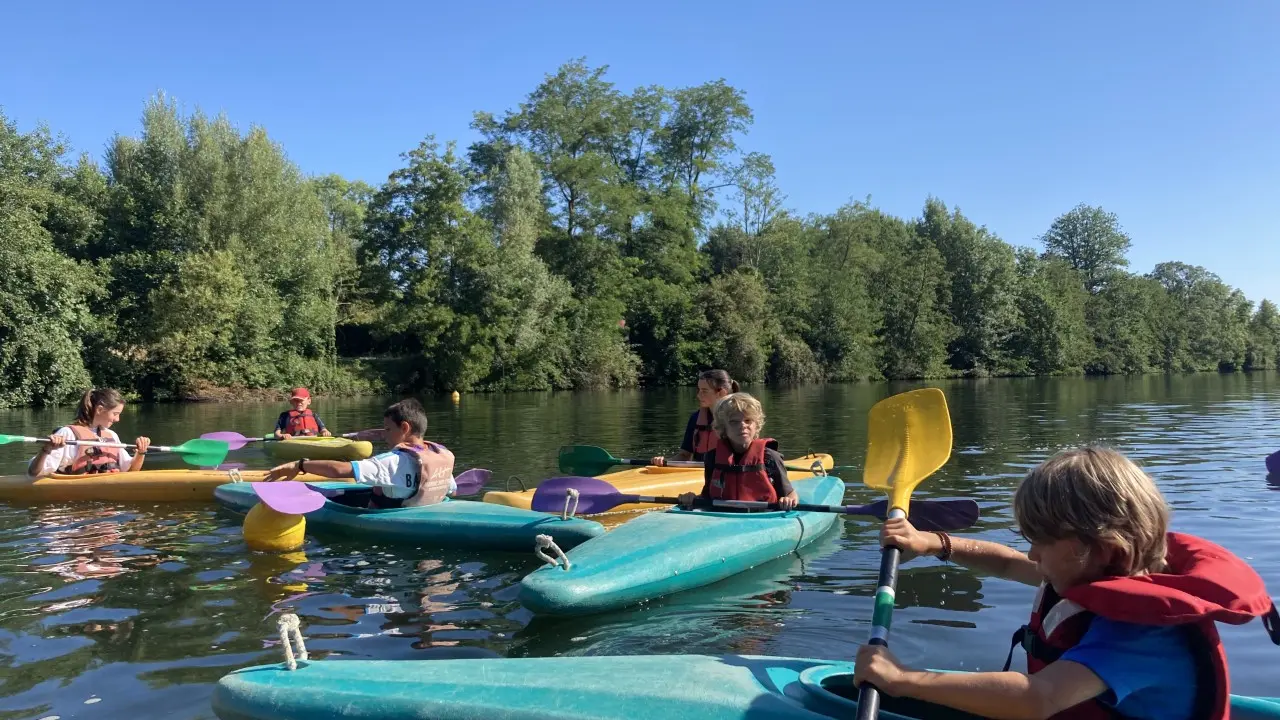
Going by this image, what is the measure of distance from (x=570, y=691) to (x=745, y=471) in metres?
3.20

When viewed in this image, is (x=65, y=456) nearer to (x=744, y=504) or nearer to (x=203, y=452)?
(x=203, y=452)

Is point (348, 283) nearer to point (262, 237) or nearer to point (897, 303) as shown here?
point (262, 237)

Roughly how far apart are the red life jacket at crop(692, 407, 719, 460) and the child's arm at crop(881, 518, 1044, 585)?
4.45m

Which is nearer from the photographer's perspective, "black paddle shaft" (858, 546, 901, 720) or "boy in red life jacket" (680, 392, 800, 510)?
"black paddle shaft" (858, 546, 901, 720)

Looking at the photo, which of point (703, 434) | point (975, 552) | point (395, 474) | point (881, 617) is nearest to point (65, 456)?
point (395, 474)

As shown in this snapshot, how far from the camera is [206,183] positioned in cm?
2647

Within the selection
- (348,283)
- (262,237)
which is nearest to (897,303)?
(348,283)

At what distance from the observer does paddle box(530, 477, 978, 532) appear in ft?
14.9

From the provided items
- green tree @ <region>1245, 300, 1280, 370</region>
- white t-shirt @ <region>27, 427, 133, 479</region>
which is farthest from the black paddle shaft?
green tree @ <region>1245, 300, 1280, 370</region>

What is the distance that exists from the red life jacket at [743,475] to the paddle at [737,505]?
3.9 inches

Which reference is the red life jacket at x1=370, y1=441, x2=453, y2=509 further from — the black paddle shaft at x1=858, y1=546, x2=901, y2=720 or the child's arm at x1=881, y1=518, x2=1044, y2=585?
the child's arm at x1=881, y1=518, x2=1044, y2=585

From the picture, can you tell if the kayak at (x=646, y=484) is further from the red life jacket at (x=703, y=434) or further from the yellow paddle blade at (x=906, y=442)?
the yellow paddle blade at (x=906, y=442)

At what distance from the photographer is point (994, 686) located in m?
1.95

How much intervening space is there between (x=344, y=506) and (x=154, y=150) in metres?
24.3
